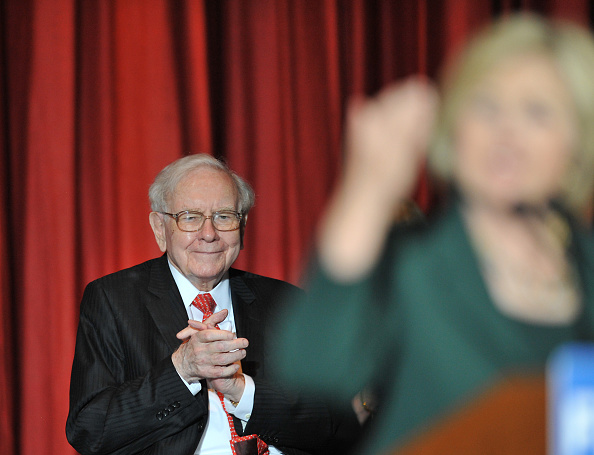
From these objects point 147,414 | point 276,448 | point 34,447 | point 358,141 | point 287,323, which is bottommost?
point 34,447

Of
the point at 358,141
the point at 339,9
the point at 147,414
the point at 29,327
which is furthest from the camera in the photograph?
the point at 339,9

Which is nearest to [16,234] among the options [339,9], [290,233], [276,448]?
[290,233]

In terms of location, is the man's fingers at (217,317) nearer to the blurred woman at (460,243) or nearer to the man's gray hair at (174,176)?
the man's gray hair at (174,176)

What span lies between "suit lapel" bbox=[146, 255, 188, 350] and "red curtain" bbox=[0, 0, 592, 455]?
0.50m

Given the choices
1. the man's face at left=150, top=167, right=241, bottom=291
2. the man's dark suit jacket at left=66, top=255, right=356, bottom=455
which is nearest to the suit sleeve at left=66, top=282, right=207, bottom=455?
the man's dark suit jacket at left=66, top=255, right=356, bottom=455

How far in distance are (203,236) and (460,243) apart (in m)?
1.19

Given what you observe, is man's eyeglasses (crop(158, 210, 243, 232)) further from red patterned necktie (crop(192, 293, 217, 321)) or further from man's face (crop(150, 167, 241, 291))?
red patterned necktie (crop(192, 293, 217, 321))

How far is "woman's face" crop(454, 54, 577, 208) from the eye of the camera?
0.63 meters

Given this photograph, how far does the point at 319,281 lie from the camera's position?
613 millimetres

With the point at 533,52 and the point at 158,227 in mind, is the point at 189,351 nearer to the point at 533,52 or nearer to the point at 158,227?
the point at 158,227

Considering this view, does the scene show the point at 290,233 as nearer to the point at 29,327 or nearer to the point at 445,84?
the point at 29,327

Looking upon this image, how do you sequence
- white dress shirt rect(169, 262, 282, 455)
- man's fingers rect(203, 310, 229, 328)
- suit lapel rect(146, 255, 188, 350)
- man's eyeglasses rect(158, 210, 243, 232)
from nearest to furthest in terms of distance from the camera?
1. man's fingers rect(203, 310, 229, 328)
2. white dress shirt rect(169, 262, 282, 455)
3. suit lapel rect(146, 255, 188, 350)
4. man's eyeglasses rect(158, 210, 243, 232)

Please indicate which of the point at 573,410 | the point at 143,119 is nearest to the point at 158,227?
the point at 143,119

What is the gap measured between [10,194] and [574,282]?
1917mm
